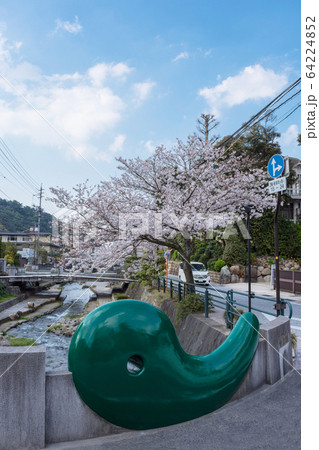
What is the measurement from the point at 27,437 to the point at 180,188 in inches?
369

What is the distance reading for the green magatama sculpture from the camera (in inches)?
104

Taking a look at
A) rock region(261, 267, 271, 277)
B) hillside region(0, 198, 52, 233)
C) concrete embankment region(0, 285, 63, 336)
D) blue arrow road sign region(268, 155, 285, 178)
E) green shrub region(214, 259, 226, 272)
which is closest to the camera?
blue arrow road sign region(268, 155, 285, 178)

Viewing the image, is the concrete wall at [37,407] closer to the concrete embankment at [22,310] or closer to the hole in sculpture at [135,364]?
the hole in sculpture at [135,364]

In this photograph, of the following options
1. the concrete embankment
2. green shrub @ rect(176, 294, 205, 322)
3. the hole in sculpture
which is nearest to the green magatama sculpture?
the hole in sculpture

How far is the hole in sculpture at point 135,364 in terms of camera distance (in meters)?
2.77

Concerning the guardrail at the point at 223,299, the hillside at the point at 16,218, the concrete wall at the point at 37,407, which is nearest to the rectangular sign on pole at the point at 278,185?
the guardrail at the point at 223,299

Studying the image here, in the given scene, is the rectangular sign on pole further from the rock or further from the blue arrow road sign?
the rock

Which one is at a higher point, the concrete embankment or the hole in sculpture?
the hole in sculpture

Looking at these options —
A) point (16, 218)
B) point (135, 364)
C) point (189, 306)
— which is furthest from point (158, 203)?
point (16, 218)

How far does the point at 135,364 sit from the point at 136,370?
0.06 metres

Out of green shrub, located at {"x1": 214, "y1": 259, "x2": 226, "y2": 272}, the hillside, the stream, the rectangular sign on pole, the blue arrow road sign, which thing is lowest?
the stream

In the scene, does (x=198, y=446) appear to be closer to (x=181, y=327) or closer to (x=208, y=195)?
(x=181, y=327)

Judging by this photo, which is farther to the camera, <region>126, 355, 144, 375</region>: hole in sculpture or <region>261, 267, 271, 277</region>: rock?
<region>261, 267, 271, 277</region>: rock

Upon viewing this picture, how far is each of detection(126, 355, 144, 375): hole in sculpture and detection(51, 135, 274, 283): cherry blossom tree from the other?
7.13 metres
